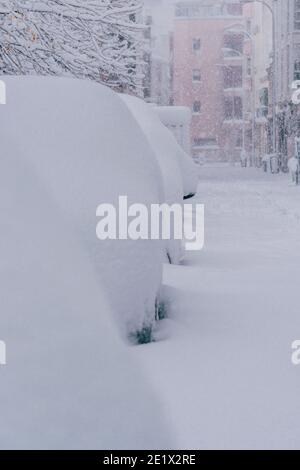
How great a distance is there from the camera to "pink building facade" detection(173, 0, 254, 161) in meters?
72.5

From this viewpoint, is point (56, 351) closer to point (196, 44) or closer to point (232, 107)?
point (232, 107)

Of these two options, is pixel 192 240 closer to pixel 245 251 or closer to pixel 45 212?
pixel 245 251

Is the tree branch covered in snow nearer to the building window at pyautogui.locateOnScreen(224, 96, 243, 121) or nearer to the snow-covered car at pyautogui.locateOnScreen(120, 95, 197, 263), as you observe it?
the snow-covered car at pyautogui.locateOnScreen(120, 95, 197, 263)

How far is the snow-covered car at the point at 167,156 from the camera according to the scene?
8508 millimetres

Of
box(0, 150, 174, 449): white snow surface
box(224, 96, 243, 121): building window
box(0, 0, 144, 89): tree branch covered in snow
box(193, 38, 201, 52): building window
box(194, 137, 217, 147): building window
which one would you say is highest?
box(193, 38, 201, 52): building window

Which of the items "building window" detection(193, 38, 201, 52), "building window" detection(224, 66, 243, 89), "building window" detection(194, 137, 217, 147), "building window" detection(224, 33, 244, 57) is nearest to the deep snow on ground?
"building window" detection(194, 137, 217, 147)

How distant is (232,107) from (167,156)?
64.3 metres

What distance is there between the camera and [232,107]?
7219 centimetres

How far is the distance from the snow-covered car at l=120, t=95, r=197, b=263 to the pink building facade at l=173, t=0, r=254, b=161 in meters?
62.8

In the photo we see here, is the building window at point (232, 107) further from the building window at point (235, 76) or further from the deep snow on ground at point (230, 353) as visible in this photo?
the deep snow on ground at point (230, 353)

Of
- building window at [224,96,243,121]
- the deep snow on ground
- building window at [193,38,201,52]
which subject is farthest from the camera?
building window at [193,38,201,52]

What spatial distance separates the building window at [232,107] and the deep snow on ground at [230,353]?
6404cm

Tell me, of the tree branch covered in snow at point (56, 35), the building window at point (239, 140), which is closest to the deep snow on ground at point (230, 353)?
the tree branch covered in snow at point (56, 35)

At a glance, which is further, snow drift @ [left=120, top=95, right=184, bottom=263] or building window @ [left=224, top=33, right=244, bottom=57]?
building window @ [left=224, top=33, right=244, bottom=57]
